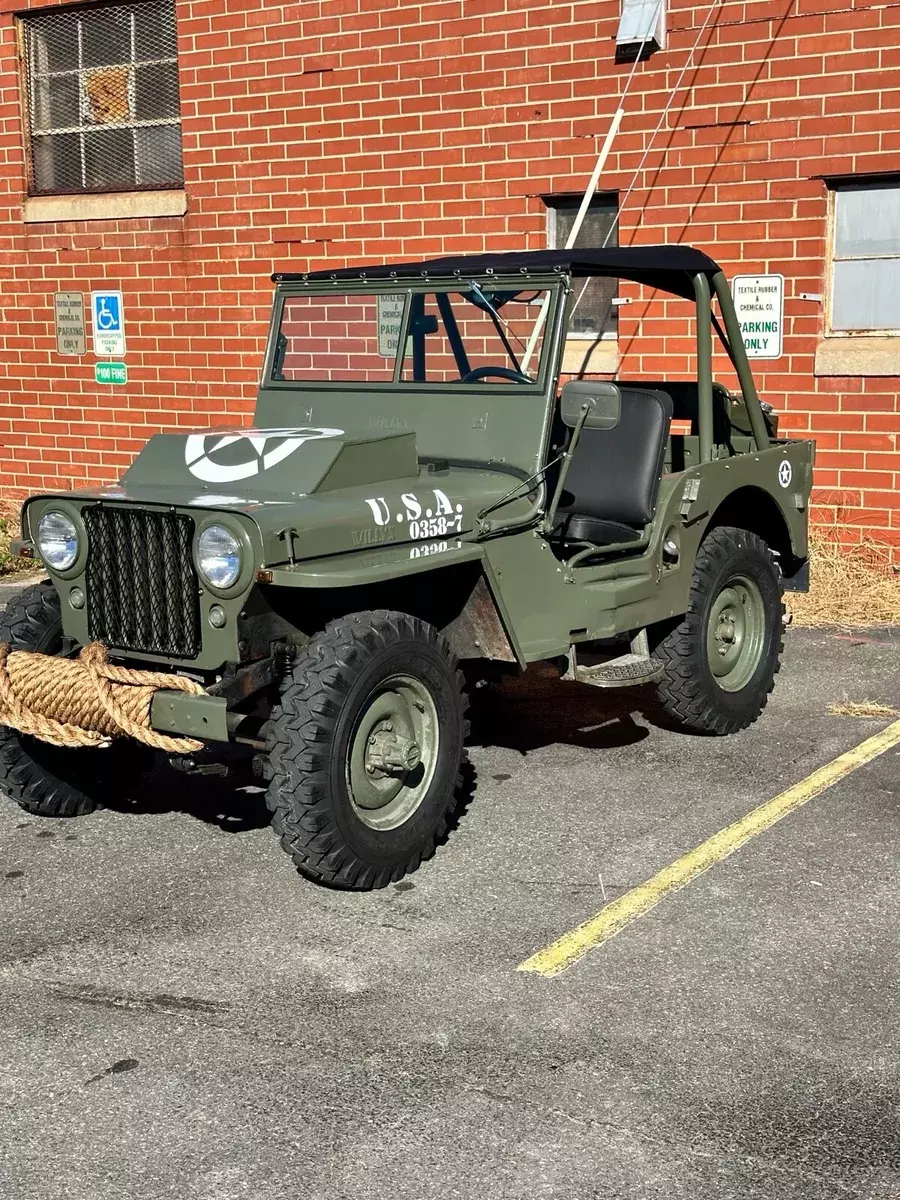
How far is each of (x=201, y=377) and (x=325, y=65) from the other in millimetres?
2619

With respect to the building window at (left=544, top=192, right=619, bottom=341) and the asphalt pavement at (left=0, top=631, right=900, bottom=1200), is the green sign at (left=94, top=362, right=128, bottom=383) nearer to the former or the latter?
the building window at (left=544, top=192, right=619, bottom=341)

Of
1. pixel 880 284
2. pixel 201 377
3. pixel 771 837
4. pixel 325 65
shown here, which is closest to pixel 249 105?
pixel 325 65

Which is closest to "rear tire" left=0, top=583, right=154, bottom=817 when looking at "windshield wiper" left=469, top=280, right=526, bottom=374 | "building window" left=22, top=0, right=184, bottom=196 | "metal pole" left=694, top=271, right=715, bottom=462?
"windshield wiper" left=469, top=280, right=526, bottom=374

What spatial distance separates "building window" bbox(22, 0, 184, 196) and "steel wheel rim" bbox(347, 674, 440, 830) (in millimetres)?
8178

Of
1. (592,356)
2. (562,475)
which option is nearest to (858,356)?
(592,356)

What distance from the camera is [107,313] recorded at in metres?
12.4

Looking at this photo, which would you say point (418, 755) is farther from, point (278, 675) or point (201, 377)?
point (201, 377)

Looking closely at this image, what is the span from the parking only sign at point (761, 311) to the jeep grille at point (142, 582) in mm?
5617

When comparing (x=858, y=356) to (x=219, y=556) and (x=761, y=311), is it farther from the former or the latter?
(x=219, y=556)

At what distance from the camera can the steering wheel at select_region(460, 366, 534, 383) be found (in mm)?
5613

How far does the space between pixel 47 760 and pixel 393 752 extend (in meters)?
1.41

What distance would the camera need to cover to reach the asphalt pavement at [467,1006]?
10.7ft

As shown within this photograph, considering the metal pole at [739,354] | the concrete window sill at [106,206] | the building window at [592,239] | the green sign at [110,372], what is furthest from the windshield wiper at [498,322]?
the green sign at [110,372]

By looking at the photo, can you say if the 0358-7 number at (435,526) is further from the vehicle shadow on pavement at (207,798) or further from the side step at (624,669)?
the vehicle shadow on pavement at (207,798)
